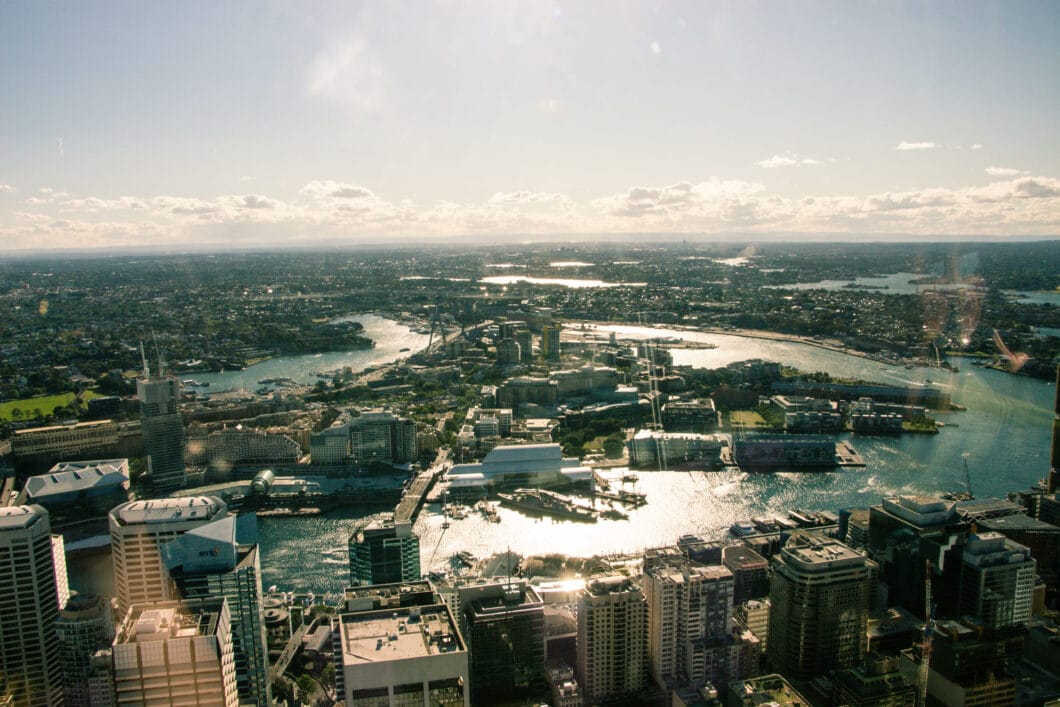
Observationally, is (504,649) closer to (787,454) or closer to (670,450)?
(670,450)

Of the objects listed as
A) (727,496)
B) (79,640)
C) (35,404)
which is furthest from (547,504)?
(35,404)

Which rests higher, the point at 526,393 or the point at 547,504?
the point at 526,393

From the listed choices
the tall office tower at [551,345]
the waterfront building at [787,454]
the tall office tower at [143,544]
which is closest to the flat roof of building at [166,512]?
the tall office tower at [143,544]

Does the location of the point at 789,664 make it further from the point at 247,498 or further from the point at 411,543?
the point at 247,498

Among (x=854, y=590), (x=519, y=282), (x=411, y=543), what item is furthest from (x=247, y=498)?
(x=519, y=282)

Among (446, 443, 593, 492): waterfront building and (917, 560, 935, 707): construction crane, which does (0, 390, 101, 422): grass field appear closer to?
(446, 443, 593, 492): waterfront building

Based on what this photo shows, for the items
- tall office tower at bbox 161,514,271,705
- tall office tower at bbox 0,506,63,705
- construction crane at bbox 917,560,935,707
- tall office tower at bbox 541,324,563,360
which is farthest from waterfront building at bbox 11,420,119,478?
construction crane at bbox 917,560,935,707
